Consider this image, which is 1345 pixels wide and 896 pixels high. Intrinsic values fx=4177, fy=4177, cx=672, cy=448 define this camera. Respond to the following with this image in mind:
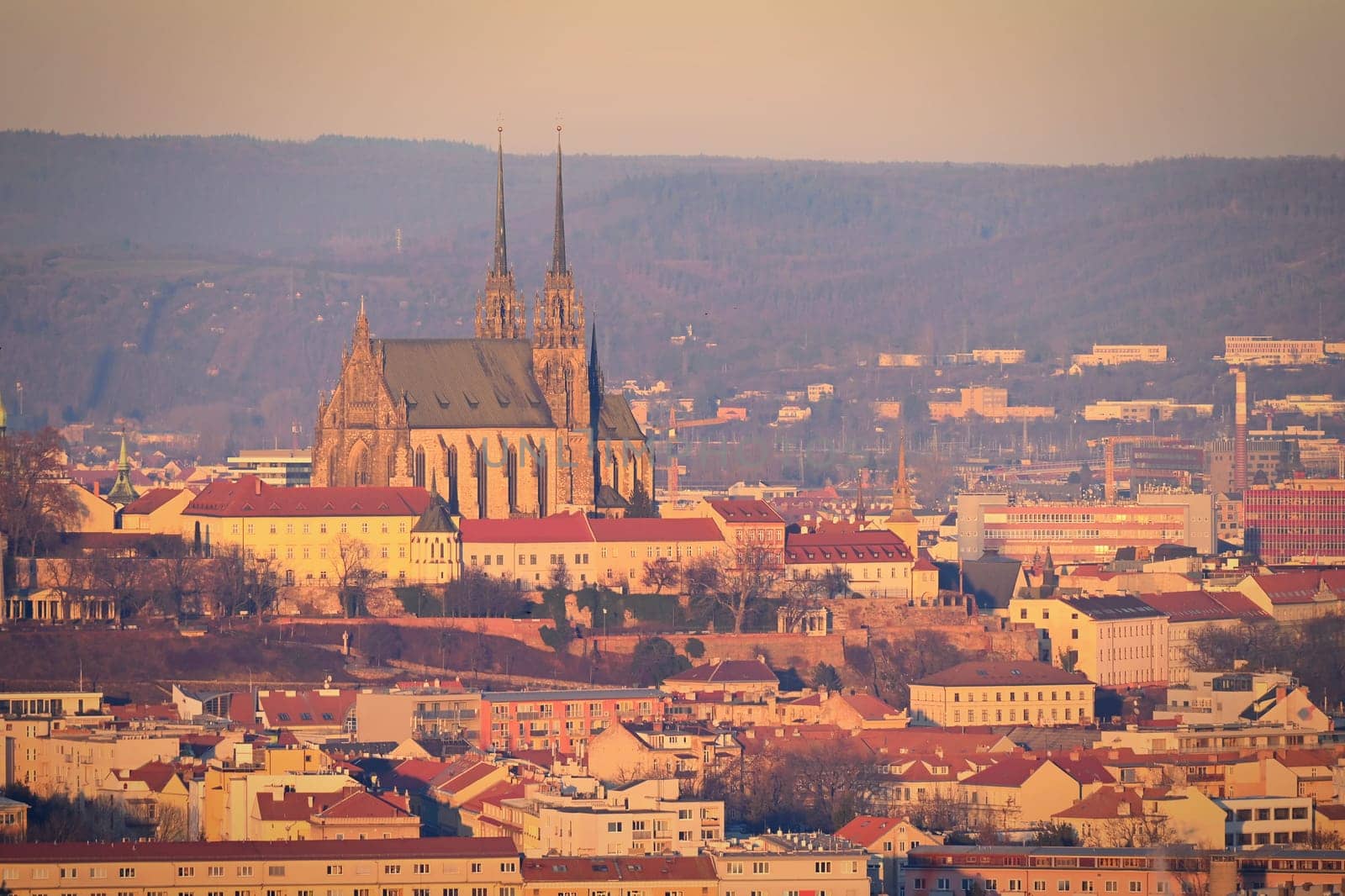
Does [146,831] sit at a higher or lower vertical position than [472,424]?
lower

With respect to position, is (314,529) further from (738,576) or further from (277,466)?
(277,466)

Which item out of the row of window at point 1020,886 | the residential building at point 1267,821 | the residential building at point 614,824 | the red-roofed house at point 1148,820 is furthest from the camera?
the residential building at point 1267,821

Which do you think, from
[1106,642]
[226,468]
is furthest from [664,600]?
[226,468]

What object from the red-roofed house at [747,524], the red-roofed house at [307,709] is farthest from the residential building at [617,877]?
the red-roofed house at [747,524]

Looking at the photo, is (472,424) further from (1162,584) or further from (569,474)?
(1162,584)

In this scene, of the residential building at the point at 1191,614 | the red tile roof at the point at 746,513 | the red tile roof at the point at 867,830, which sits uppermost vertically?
the red tile roof at the point at 746,513

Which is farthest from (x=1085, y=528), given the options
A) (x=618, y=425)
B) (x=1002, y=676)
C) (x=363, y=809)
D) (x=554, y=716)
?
(x=363, y=809)

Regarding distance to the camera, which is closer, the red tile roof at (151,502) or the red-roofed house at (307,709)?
the red-roofed house at (307,709)

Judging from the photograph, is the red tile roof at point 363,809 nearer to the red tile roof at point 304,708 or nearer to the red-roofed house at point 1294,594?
the red tile roof at point 304,708
